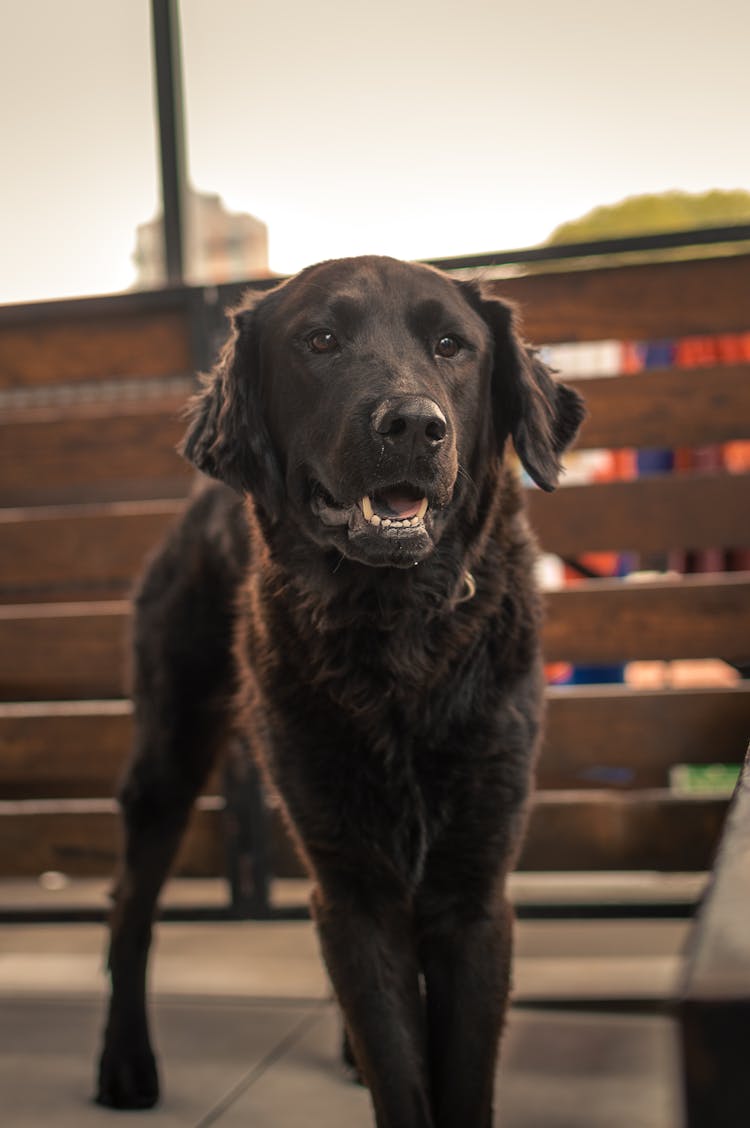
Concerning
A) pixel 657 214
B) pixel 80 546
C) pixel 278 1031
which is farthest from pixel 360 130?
pixel 278 1031

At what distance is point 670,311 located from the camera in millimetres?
3121

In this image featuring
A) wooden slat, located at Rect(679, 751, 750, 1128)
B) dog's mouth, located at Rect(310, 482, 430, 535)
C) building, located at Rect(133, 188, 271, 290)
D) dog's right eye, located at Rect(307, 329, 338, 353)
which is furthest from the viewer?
building, located at Rect(133, 188, 271, 290)

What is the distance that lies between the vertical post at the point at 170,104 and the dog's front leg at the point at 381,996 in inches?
88.8

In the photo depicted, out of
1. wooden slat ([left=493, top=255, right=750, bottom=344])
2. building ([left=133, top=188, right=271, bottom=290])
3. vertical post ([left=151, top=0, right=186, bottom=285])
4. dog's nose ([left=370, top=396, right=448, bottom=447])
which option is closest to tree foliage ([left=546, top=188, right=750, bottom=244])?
wooden slat ([left=493, top=255, right=750, bottom=344])

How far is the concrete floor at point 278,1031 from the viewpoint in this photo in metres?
2.20

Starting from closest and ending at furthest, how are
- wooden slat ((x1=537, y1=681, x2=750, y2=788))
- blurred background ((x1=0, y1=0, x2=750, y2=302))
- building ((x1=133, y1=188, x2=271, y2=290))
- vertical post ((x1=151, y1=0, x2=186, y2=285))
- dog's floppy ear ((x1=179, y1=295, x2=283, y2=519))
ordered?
dog's floppy ear ((x1=179, y1=295, x2=283, y2=519)), wooden slat ((x1=537, y1=681, x2=750, y2=788)), blurred background ((x1=0, y1=0, x2=750, y2=302)), vertical post ((x1=151, y1=0, x2=186, y2=285)), building ((x1=133, y1=188, x2=271, y2=290))

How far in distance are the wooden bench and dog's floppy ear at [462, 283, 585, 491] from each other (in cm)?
103

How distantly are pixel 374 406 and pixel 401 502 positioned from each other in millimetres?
171

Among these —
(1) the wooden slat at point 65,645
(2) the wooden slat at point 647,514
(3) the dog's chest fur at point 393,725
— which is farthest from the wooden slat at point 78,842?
(3) the dog's chest fur at point 393,725

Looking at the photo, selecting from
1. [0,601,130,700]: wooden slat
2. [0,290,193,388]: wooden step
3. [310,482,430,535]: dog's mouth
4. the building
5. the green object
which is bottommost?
the green object

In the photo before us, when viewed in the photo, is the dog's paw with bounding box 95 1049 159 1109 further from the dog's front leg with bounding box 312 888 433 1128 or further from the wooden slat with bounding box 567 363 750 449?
the wooden slat with bounding box 567 363 750 449

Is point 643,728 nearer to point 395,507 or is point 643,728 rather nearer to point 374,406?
point 395,507

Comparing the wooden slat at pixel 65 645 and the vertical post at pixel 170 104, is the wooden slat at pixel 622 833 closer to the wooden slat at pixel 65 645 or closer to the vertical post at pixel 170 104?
the wooden slat at pixel 65 645

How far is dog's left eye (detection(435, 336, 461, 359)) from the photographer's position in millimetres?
1919
